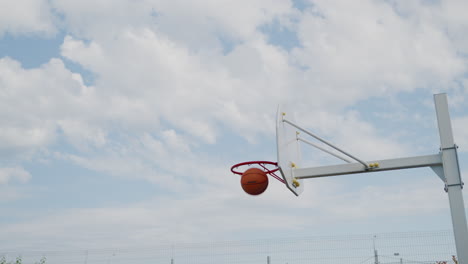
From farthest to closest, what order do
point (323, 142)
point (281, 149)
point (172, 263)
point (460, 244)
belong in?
point (172, 263)
point (323, 142)
point (281, 149)
point (460, 244)

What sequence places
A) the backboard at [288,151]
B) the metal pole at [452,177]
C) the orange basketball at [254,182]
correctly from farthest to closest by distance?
1. the orange basketball at [254,182]
2. the backboard at [288,151]
3. the metal pole at [452,177]

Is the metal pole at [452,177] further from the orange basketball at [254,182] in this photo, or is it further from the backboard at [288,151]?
the orange basketball at [254,182]

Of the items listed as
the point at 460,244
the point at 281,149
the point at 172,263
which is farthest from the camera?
the point at 172,263

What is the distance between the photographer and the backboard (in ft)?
22.4

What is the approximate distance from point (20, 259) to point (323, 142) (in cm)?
1014

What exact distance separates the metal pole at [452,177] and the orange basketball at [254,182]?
8.39 ft

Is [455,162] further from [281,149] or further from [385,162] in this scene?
[281,149]

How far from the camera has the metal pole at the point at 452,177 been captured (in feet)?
21.1

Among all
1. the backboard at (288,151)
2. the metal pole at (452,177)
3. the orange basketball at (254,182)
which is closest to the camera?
the metal pole at (452,177)

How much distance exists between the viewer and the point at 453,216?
6.53 meters

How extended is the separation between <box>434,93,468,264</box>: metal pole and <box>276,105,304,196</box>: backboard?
215 cm

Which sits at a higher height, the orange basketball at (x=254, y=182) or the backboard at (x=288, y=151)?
the backboard at (x=288, y=151)

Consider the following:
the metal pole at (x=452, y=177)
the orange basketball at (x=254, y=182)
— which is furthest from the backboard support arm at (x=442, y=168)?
the orange basketball at (x=254, y=182)

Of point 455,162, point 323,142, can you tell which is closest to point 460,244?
point 455,162
